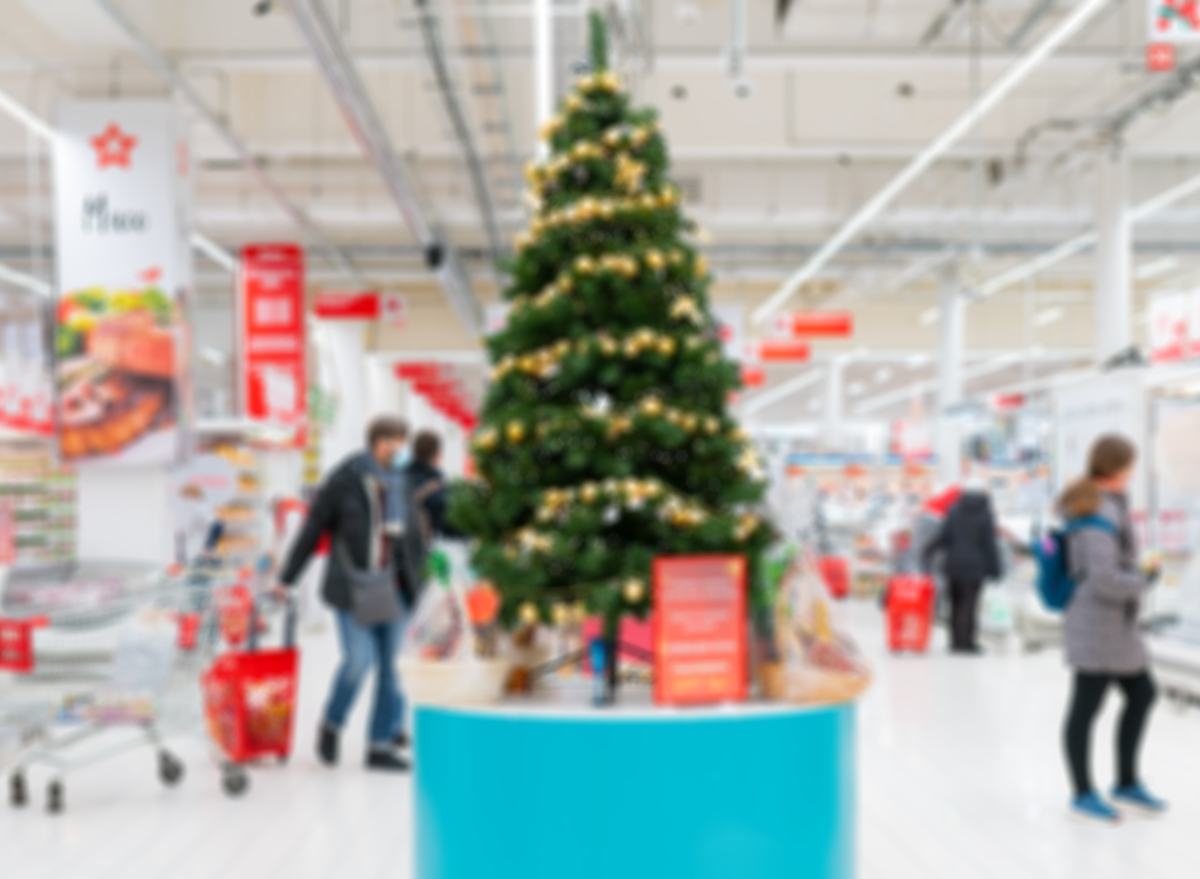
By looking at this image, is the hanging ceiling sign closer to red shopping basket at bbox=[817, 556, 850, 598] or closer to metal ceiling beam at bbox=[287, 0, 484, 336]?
metal ceiling beam at bbox=[287, 0, 484, 336]

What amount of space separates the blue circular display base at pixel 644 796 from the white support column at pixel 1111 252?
10.6 m

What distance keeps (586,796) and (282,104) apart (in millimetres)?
10660

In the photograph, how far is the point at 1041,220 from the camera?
633 inches

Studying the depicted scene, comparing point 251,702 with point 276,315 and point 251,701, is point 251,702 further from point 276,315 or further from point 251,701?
point 276,315

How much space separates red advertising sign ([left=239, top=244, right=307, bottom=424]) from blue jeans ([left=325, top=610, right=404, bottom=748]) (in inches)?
323

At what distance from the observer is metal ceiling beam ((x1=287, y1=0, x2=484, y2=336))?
742 cm

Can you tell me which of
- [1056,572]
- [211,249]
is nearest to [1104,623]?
[1056,572]

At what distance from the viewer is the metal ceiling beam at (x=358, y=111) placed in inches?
292

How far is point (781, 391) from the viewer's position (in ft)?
117

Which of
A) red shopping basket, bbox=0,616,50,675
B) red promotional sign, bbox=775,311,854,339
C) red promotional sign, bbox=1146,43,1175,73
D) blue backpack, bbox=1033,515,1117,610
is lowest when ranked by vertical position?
red shopping basket, bbox=0,616,50,675

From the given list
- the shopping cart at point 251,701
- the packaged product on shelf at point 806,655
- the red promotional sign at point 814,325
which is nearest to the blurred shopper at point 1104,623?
the packaged product on shelf at point 806,655

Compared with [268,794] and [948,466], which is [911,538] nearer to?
[948,466]

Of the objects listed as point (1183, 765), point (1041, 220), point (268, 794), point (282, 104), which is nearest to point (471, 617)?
point (268, 794)

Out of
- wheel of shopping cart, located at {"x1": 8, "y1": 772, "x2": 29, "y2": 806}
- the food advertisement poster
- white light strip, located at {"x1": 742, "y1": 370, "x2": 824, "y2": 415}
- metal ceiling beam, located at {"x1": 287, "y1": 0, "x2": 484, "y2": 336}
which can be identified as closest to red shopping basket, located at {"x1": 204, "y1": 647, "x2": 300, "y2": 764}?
wheel of shopping cart, located at {"x1": 8, "y1": 772, "x2": 29, "y2": 806}
